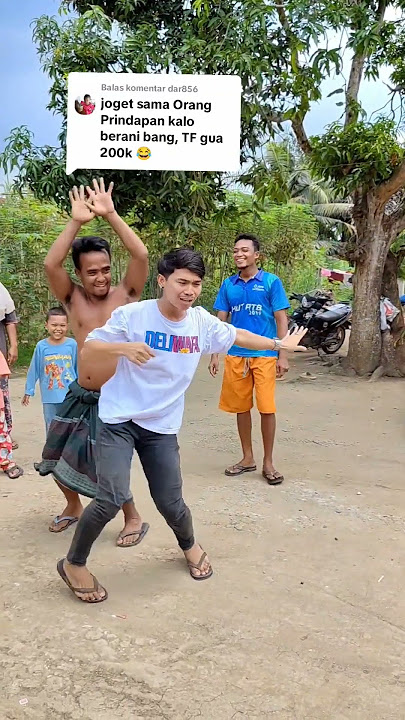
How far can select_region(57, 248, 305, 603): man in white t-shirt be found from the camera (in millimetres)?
2592

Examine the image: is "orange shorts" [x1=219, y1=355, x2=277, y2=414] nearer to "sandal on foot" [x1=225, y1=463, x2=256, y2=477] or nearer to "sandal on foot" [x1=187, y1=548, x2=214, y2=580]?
"sandal on foot" [x1=225, y1=463, x2=256, y2=477]

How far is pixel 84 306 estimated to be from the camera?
3002mm

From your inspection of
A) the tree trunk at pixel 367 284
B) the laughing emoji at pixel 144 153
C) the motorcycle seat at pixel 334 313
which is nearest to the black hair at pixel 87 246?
the laughing emoji at pixel 144 153

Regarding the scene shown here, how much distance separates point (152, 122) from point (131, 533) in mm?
→ 2447

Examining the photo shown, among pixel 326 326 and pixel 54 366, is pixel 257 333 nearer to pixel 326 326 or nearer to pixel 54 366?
pixel 54 366

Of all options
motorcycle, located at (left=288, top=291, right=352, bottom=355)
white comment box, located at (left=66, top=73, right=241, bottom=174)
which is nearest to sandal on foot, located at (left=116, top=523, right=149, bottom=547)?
white comment box, located at (left=66, top=73, right=241, bottom=174)

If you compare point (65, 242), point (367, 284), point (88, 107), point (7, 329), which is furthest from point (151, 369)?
point (367, 284)

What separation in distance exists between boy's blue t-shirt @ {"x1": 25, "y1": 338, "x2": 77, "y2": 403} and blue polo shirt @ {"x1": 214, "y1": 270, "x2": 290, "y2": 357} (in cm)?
110

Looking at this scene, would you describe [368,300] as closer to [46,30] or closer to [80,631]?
[46,30]

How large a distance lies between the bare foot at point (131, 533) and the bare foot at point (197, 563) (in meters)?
0.39

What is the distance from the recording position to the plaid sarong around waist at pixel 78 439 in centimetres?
298

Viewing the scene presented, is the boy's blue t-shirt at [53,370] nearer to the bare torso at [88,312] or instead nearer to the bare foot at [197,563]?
the bare torso at [88,312]

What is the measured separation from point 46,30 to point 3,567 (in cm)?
448

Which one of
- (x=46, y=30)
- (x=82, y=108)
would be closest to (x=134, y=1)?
(x=46, y=30)
